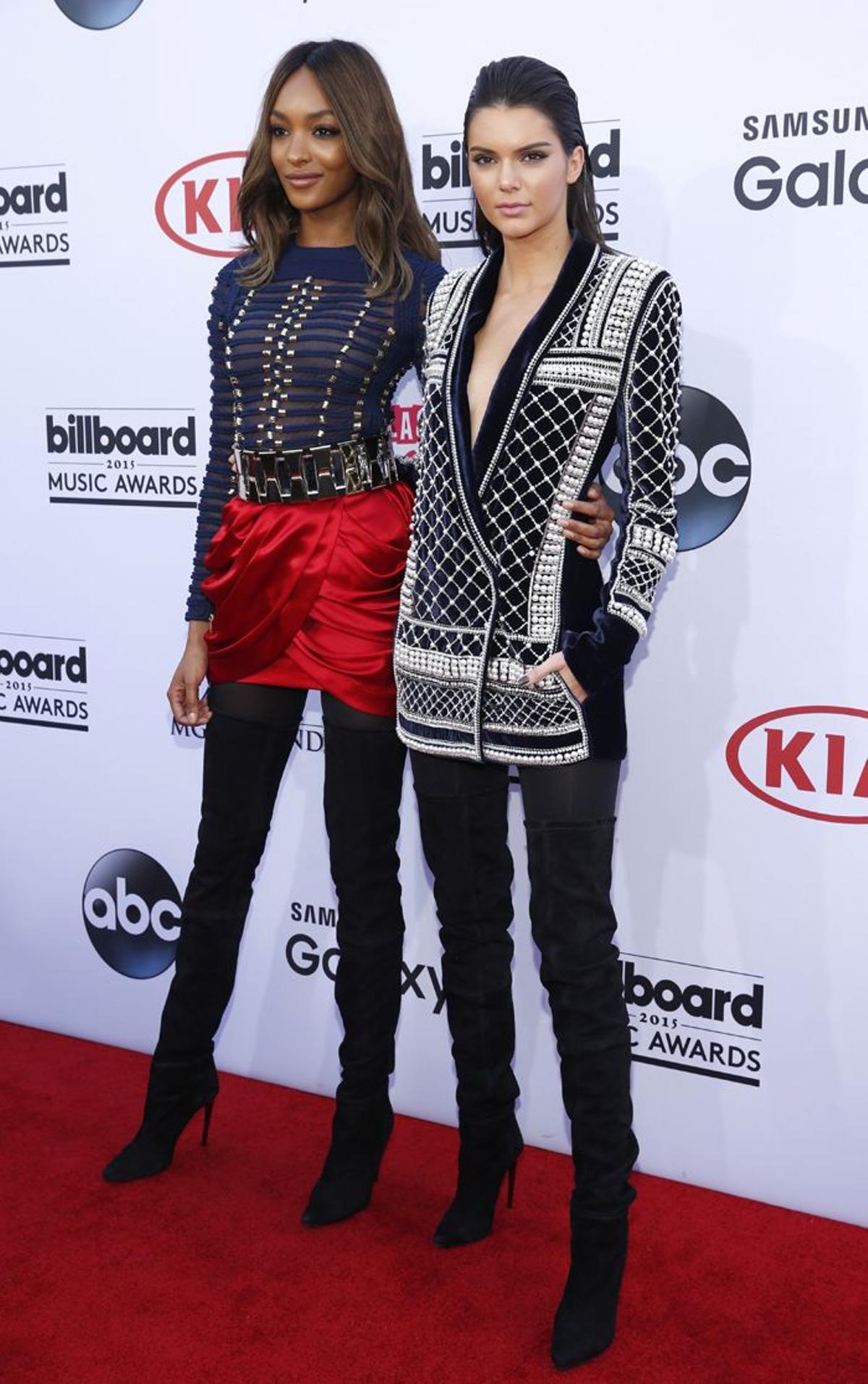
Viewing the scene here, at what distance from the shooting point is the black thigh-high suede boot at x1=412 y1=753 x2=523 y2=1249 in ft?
7.14

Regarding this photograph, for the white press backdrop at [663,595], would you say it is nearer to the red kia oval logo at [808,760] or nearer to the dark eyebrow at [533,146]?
the red kia oval logo at [808,760]

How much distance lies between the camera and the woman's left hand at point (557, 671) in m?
1.92

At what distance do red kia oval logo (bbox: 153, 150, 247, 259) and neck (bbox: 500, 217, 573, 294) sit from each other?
86 centimetres

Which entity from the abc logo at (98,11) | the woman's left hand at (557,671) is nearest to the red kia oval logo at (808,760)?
the woman's left hand at (557,671)

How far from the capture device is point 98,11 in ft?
9.29

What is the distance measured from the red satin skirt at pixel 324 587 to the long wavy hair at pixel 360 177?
36 centimetres

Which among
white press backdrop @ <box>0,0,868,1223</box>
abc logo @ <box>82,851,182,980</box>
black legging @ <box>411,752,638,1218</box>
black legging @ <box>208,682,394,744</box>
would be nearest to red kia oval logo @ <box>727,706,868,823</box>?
white press backdrop @ <box>0,0,868,1223</box>

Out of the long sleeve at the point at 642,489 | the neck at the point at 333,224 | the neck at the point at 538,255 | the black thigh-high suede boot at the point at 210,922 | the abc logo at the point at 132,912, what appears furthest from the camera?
the abc logo at the point at 132,912

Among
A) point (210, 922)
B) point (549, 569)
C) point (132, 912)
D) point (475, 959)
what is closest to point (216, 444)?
point (549, 569)

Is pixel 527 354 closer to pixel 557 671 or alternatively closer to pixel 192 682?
pixel 557 671

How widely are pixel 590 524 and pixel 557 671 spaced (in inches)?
8.3

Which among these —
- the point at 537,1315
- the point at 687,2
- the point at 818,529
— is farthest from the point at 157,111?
the point at 537,1315

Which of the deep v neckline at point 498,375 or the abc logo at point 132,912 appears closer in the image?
the deep v neckline at point 498,375

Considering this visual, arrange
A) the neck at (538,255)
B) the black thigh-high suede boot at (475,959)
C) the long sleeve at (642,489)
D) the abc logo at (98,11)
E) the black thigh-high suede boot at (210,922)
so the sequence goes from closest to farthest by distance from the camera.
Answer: the long sleeve at (642,489) < the neck at (538,255) < the black thigh-high suede boot at (475,959) < the black thigh-high suede boot at (210,922) < the abc logo at (98,11)
